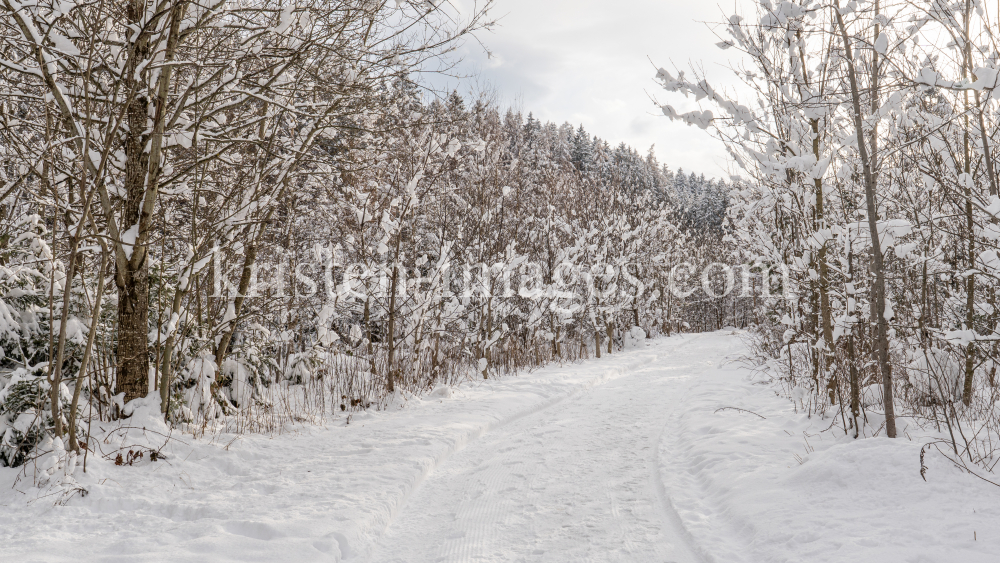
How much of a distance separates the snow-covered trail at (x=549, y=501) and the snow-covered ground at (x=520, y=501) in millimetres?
18

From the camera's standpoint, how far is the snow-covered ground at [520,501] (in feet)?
10.3

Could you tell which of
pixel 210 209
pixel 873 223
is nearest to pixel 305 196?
pixel 210 209

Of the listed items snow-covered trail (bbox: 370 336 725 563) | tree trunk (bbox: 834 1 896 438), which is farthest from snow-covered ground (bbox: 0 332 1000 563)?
tree trunk (bbox: 834 1 896 438)

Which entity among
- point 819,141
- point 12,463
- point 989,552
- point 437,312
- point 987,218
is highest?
point 819,141

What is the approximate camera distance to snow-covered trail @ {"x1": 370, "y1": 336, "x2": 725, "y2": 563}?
132 inches

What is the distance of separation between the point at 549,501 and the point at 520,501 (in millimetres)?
236

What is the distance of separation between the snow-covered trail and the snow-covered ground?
18mm

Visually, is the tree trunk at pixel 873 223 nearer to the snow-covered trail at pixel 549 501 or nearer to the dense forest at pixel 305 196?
the dense forest at pixel 305 196

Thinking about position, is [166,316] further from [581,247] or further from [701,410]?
[581,247]

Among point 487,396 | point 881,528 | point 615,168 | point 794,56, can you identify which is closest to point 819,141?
point 794,56

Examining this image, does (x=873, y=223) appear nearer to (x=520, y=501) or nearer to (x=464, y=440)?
(x=520, y=501)

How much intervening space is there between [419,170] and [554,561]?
639 centimetres

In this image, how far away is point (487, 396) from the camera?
882 cm

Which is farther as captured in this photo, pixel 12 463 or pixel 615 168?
pixel 615 168
